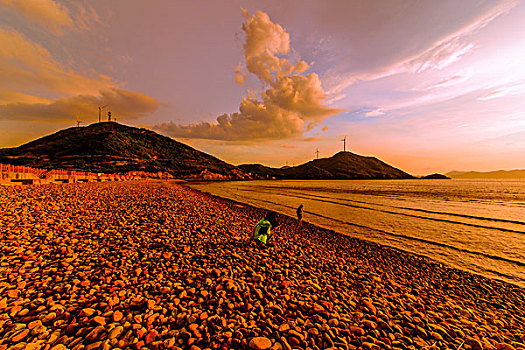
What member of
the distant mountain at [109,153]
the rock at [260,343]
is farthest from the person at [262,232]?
the distant mountain at [109,153]

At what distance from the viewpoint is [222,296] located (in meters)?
4.41

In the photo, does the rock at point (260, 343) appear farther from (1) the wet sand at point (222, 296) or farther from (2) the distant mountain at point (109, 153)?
(2) the distant mountain at point (109, 153)

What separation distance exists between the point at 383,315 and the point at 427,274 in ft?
14.5

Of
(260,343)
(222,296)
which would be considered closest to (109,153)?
(222,296)

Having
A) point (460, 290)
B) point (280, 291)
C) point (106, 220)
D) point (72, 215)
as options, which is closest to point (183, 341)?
point (280, 291)

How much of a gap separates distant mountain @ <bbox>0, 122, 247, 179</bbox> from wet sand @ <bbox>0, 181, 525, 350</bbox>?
301 ft

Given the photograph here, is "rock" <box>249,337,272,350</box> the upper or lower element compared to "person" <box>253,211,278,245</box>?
lower

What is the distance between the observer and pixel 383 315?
4.34 m

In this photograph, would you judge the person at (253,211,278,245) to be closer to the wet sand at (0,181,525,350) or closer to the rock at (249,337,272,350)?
the wet sand at (0,181,525,350)

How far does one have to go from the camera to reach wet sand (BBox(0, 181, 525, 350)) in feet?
10.7

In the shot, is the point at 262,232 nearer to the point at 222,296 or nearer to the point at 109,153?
the point at 222,296

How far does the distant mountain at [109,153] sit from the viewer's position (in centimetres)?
9075

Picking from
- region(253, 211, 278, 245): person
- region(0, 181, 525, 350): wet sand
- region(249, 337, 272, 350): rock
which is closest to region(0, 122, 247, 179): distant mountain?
region(0, 181, 525, 350): wet sand

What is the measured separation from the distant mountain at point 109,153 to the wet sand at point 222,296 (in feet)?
301
